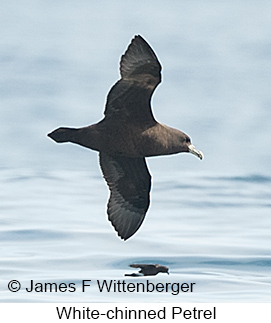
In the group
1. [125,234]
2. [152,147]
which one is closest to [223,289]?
[125,234]

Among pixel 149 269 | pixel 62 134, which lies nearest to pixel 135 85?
pixel 62 134

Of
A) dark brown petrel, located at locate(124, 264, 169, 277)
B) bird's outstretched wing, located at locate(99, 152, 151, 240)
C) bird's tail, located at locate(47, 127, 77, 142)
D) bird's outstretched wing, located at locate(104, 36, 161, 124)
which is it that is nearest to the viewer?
bird's outstretched wing, located at locate(104, 36, 161, 124)

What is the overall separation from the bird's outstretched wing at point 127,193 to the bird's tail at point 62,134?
118 cm

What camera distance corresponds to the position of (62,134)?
1265 centimetres

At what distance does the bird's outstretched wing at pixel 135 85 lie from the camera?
12.5 m

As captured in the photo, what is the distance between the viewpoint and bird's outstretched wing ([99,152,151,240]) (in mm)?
13797

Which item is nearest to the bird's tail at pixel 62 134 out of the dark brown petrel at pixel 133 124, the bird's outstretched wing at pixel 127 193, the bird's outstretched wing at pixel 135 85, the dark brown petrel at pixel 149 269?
the dark brown petrel at pixel 133 124

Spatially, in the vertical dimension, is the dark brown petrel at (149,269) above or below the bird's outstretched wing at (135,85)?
below

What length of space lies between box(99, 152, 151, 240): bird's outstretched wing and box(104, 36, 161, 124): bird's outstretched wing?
3.67 feet

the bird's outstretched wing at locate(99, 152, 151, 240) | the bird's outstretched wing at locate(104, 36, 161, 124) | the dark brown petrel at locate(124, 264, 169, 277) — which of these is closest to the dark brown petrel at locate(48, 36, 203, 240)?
the bird's outstretched wing at locate(104, 36, 161, 124)

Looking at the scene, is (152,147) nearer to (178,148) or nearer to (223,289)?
(178,148)

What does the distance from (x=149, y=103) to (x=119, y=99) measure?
0.35m

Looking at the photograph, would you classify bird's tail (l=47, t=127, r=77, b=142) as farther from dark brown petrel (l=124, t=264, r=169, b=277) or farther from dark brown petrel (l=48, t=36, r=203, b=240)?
dark brown petrel (l=124, t=264, r=169, b=277)

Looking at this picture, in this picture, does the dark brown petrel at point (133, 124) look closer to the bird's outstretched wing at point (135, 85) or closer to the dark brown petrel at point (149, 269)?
the bird's outstretched wing at point (135, 85)
